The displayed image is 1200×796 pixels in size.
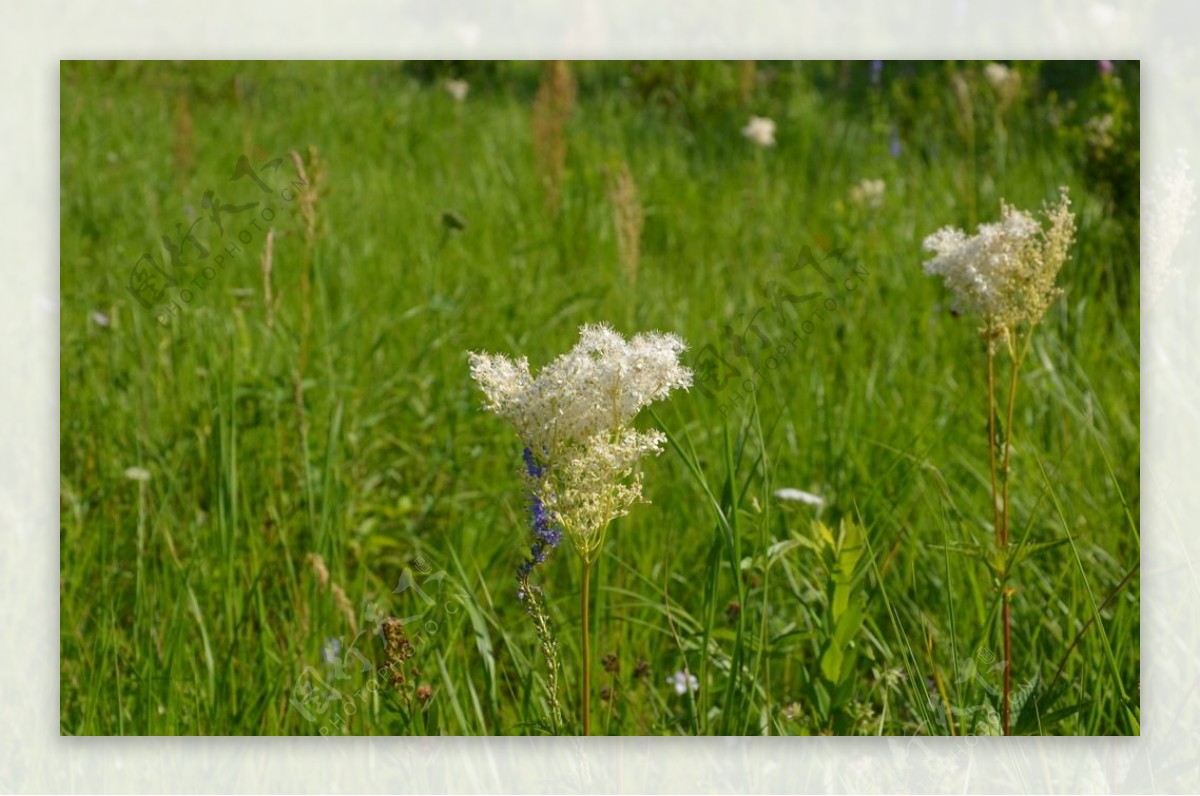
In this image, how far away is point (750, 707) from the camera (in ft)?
5.14

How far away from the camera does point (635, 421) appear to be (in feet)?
6.82

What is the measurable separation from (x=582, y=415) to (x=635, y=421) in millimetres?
965

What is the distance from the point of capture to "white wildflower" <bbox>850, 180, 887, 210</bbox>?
10.4 feet

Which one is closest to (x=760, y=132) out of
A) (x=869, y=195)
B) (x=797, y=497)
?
(x=869, y=195)

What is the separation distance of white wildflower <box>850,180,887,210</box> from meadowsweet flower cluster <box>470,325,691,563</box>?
7.19ft

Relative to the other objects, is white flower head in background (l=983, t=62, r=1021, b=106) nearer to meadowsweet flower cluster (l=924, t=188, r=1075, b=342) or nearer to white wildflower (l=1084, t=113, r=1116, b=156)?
white wildflower (l=1084, t=113, r=1116, b=156)

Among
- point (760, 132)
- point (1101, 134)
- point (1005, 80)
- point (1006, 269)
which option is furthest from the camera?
point (760, 132)

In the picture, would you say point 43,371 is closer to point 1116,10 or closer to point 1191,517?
Result: point 1191,517

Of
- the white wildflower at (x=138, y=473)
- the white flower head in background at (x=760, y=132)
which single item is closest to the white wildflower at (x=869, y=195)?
the white flower head in background at (x=760, y=132)

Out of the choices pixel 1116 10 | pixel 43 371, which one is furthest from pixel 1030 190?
pixel 43 371

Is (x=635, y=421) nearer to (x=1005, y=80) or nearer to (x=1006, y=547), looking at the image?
(x=1006, y=547)

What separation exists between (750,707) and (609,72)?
297 cm

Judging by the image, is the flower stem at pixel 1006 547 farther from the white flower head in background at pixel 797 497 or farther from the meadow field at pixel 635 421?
the white flower head in background at pixel 797 497

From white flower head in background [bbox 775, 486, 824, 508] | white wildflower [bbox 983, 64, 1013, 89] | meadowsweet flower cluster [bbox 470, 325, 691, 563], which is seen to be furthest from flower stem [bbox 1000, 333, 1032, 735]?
white wildflower [bbox 983, 64, 1013, 89]
